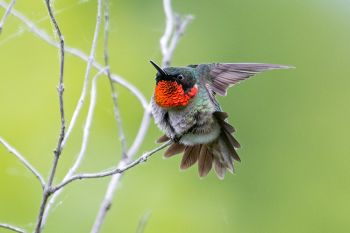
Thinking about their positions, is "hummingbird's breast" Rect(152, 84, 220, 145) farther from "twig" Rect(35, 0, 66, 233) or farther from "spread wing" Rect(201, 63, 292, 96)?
"twig" Rect(35, 0, 66, 233)

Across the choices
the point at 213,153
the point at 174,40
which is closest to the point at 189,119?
the point at 213,153

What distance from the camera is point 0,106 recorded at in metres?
8.28

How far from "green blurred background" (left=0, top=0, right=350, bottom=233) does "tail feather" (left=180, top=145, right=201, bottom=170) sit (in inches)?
111

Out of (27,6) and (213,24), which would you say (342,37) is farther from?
(27,6)

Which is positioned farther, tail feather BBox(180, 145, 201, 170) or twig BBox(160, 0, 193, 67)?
twig BBox(160, 0, 193, 67)

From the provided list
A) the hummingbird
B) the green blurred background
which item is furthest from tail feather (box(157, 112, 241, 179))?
the green blurred background

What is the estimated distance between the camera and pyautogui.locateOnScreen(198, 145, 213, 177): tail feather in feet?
15.1

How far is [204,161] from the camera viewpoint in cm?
→ 462

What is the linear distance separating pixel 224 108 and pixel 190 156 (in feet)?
15.3

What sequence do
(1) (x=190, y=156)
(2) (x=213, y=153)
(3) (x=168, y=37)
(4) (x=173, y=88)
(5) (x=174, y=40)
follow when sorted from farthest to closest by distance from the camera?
(3) (x=168, y=37) < (5) (x=174, y=40) < (1) (x=190, y=156) < (2) (x=213, y=153) < (4) (x=173, y=88)

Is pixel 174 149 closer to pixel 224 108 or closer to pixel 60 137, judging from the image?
pixel 60 137

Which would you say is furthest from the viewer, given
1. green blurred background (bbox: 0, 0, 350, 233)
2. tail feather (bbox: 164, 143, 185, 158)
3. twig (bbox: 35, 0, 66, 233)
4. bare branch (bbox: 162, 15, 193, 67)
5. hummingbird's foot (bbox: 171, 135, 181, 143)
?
green blurred background (bbox: 0, 0, 350, 233)

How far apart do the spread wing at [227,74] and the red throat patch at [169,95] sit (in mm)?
365

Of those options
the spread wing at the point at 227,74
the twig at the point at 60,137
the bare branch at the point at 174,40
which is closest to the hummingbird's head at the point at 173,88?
the spread wing at the point at 227,74
